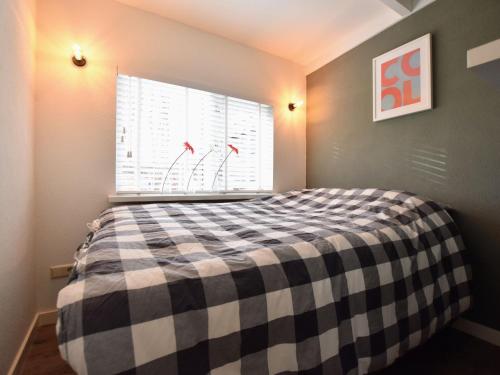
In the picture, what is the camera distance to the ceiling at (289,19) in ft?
6.40

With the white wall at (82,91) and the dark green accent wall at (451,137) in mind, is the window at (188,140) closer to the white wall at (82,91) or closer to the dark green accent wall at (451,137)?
the white wall at (82,91)

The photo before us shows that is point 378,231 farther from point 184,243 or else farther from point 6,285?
point 6,285

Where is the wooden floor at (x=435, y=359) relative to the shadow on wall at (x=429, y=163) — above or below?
below

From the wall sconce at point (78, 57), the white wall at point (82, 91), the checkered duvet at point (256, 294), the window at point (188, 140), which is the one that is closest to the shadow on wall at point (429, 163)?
the checkered duvet at point (256, 294)

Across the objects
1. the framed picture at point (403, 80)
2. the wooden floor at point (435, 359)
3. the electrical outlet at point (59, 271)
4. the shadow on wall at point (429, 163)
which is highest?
the framed picture at point (403, 80)

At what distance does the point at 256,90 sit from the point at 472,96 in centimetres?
179

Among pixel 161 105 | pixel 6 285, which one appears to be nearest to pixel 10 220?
pixel 6 285

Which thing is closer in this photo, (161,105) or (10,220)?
(10,220)

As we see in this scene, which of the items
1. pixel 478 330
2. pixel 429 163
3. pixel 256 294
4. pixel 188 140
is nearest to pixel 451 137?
pixel 429 163

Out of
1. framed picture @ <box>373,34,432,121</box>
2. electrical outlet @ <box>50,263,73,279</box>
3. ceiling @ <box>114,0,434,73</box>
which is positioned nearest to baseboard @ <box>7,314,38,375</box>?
electrical outlet @ <box>50,263,73,279</box>

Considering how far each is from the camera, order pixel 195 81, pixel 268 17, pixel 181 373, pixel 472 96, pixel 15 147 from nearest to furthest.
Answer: pixel 181 373 → pixel 15 147 → pixel 472 96 → pixel 268 17 → pixel 195 81

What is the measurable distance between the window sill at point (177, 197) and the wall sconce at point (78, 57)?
101 cm

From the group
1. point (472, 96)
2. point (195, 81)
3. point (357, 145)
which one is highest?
point (195, 81)

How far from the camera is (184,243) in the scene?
90cm
